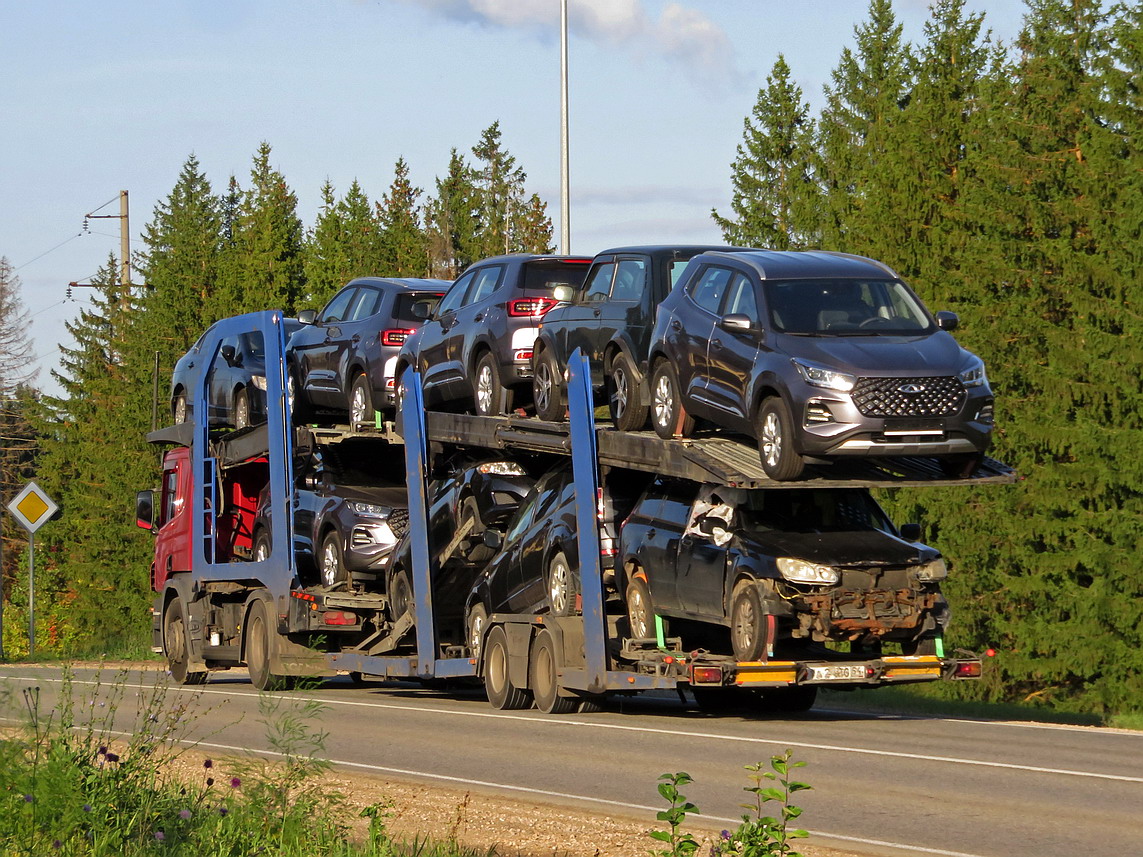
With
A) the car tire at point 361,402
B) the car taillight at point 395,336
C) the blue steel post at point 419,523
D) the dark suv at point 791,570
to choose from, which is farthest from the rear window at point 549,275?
the dark suv at point 791,570

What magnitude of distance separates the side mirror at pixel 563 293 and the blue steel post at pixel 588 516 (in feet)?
3.15

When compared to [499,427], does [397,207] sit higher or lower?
higher

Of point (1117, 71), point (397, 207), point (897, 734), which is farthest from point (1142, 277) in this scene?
point (397, 207)

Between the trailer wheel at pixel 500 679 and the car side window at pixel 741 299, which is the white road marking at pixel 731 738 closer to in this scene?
the trailer wheel at pixel 500 679

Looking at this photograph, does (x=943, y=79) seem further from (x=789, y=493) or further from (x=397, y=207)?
(x=397, y=207)

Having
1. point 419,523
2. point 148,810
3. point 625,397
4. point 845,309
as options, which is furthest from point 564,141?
point 148,810

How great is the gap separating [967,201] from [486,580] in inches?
962

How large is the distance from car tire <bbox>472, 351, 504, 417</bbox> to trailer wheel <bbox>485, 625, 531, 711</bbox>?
2241 millimetres

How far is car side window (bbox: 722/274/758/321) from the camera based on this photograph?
14.0 m

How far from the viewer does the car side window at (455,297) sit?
60.1 feet

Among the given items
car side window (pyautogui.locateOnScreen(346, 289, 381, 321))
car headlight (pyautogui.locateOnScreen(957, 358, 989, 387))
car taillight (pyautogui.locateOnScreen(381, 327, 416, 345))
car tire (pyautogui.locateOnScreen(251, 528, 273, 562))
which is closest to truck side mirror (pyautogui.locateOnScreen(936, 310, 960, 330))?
car headlight (pyautogui.locateOnScreen(957, 358, 989, 387))

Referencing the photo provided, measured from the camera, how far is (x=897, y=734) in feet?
46.8

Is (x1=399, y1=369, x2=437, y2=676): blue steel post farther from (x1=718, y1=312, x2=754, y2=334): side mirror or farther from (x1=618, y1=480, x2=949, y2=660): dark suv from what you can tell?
(x1=718, y1=312, x2=754, y2=334): side mirror

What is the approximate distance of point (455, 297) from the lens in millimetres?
18438
